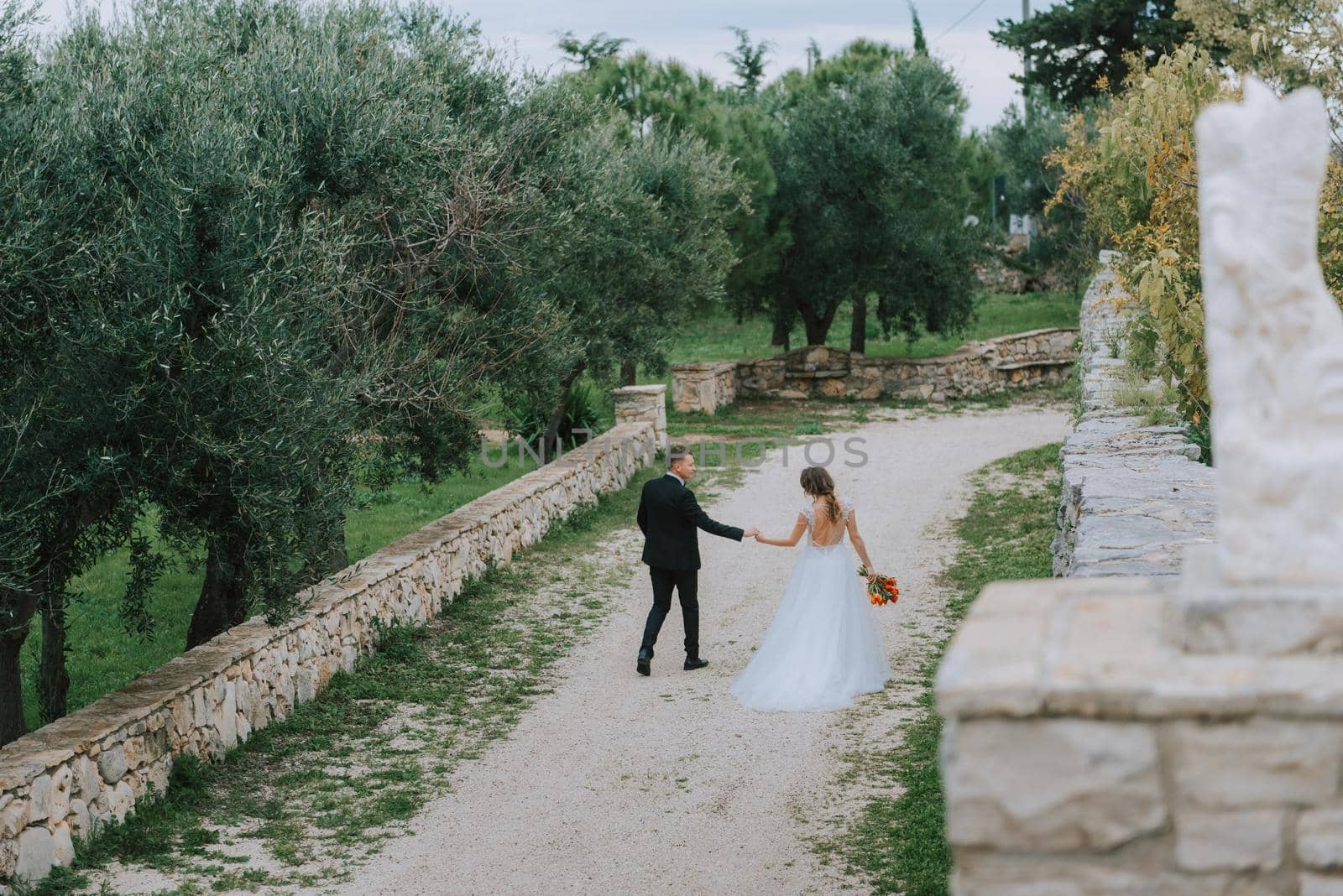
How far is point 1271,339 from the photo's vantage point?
3.05m

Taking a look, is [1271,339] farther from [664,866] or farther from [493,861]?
[493,861]

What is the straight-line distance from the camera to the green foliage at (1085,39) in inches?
1056

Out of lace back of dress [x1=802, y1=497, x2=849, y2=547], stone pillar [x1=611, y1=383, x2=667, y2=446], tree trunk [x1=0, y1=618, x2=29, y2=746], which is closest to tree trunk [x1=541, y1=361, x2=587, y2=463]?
stone pillar [x1=611, y1=383, x2=667, y2=446]

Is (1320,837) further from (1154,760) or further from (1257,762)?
(1154,760)

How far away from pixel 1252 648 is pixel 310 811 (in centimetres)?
550

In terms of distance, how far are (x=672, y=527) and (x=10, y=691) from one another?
4.42 metres

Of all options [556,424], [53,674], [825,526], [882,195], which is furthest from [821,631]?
[882,195]

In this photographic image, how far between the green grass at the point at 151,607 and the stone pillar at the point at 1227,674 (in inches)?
223

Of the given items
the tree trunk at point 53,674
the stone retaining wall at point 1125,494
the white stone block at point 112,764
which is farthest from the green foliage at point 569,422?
the white stone block at point 112,764

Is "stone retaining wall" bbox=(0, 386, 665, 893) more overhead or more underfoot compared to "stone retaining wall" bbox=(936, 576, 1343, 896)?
more underfoot

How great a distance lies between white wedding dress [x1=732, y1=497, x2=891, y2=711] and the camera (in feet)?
28.8

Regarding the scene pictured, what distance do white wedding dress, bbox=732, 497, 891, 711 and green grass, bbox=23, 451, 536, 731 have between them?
292cm

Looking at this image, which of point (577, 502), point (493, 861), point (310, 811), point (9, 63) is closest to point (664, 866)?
point (493, 861)

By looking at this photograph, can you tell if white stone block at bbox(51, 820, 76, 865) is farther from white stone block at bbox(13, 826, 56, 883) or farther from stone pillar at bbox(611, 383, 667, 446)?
stone pillar at bbox(611, 383, 667, 446)
